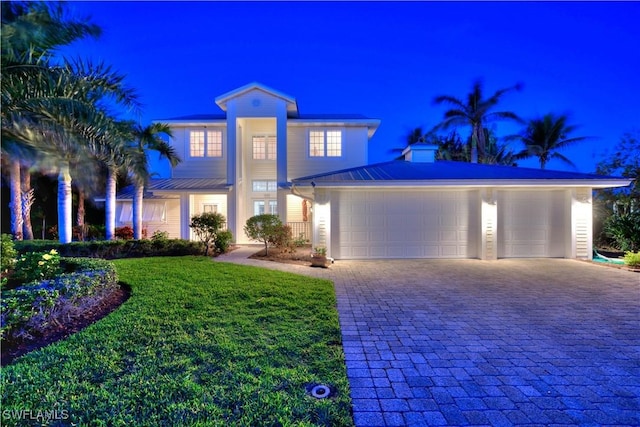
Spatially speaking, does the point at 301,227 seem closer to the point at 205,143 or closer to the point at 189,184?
the point at 189,184

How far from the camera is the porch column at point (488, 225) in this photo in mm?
10055

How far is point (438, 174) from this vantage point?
10547mm

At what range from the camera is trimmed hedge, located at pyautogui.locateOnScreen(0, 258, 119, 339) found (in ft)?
11.3

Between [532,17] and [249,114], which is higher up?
[532,17]

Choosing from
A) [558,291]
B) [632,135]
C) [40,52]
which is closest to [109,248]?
[40,52]

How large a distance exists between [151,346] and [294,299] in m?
2.59

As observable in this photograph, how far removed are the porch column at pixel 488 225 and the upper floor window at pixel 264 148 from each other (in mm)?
10629

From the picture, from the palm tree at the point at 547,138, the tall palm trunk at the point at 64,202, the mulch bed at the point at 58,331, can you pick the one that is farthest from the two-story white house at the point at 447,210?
the palm tree at the point at 547,138

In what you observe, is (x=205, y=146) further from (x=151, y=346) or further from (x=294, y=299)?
(x=151, y=346)

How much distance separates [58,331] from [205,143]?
526 inches

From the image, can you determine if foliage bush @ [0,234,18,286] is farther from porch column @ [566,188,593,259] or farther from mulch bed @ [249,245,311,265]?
porch column @ [566,188,593,259]

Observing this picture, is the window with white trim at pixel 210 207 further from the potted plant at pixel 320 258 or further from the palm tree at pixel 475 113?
the palm tree at pixel 475 113

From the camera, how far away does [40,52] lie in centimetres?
670

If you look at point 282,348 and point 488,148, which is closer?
point 282,348
